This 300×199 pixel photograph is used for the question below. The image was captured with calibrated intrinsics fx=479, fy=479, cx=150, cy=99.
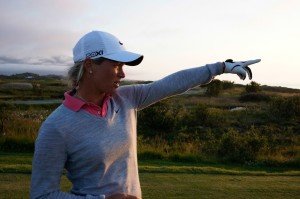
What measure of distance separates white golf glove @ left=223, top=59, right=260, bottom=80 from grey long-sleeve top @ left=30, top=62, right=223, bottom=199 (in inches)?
30.6

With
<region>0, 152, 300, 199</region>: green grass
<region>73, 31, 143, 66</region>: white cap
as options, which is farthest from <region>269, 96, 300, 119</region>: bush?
<region>73, 31, 143, 66</region>: white cap

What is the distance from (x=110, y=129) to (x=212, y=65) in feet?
3.00

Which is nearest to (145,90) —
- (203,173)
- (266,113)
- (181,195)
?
(181,195)

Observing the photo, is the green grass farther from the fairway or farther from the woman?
the woman

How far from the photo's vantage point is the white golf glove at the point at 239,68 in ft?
10.0

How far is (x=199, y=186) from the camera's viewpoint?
267 inches

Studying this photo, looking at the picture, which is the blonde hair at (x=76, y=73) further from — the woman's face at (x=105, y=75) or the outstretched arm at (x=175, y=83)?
the outstretched arm at (x=175, y=83)

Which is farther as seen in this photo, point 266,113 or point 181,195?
point 266,113

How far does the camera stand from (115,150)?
8.29 ft

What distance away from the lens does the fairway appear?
20.6ft

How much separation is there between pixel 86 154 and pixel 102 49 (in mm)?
584

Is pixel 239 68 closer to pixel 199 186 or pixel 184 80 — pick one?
pixel 184 80

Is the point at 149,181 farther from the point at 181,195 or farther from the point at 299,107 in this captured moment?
the point at 299,107

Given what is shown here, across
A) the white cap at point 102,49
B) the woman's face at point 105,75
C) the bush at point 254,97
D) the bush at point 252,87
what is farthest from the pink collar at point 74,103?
the bush at point 252,87
